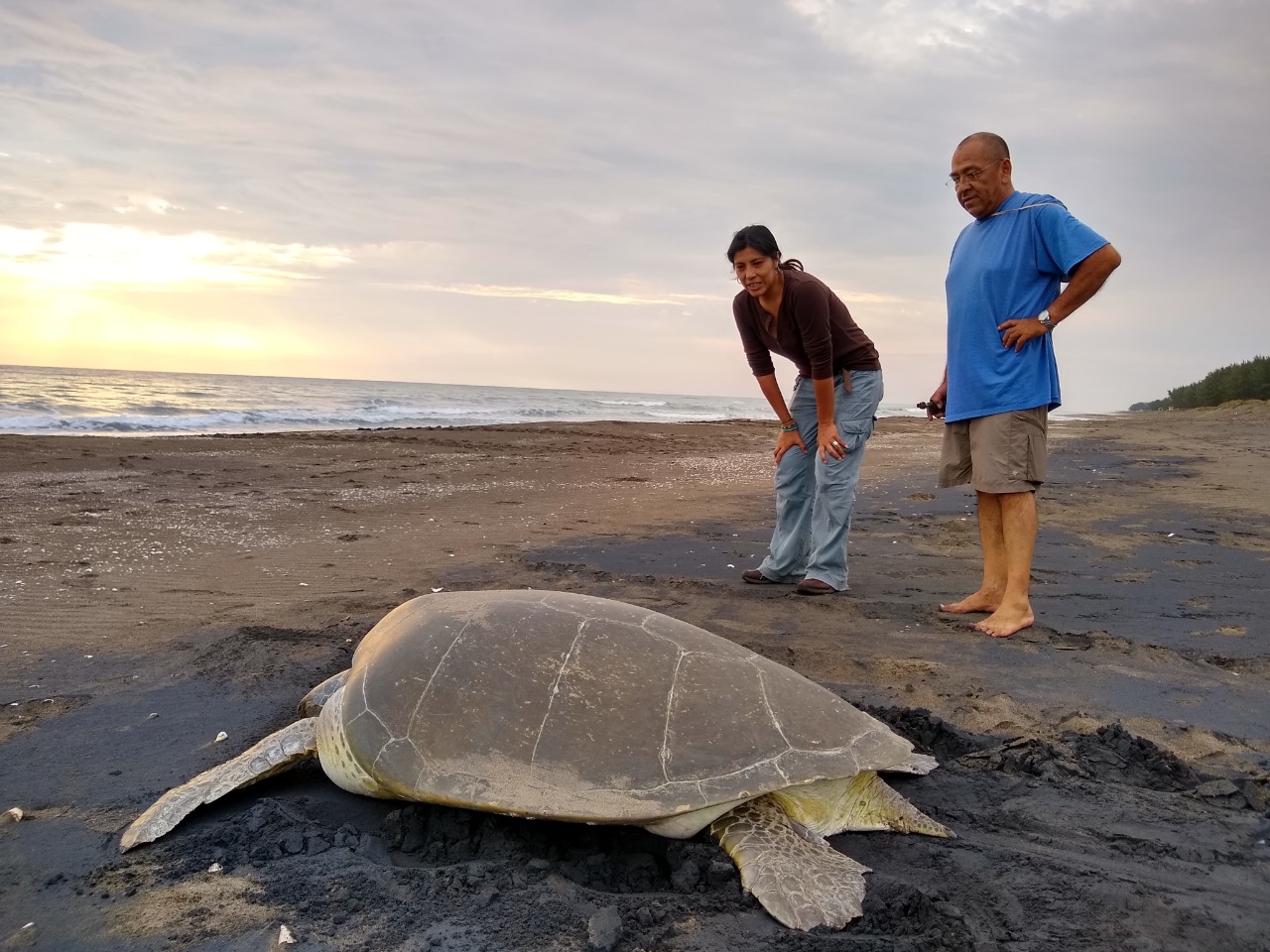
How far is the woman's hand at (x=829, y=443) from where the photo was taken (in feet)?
14.6

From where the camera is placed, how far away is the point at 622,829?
86.6 inches

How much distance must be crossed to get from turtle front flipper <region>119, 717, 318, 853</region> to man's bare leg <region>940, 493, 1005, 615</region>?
3.19 meters

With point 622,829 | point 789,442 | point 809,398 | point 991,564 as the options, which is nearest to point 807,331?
point 809,398

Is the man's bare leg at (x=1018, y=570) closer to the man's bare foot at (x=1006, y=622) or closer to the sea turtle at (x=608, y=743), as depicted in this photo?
the man's bare foot at (x=1006, y=622)

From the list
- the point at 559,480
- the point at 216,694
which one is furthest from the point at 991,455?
the point at 559,480

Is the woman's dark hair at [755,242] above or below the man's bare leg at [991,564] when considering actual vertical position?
above

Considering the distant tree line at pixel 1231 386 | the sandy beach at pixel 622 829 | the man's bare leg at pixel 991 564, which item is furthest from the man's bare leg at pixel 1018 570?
the distant tree line at pixel 1231 386

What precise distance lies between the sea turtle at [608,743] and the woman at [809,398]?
2.15m

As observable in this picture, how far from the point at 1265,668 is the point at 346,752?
3611 millimetres

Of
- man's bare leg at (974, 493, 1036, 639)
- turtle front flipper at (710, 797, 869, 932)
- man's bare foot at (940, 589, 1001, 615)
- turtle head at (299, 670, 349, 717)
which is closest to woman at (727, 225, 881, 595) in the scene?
man's bare foot at (940, 589, 1001, 615)

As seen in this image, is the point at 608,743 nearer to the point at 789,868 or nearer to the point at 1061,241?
the point at 789,868

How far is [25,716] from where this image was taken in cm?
288

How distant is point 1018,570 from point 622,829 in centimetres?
255

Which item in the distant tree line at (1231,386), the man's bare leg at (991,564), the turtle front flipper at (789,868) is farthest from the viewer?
the distant tree line at (1231,386)
